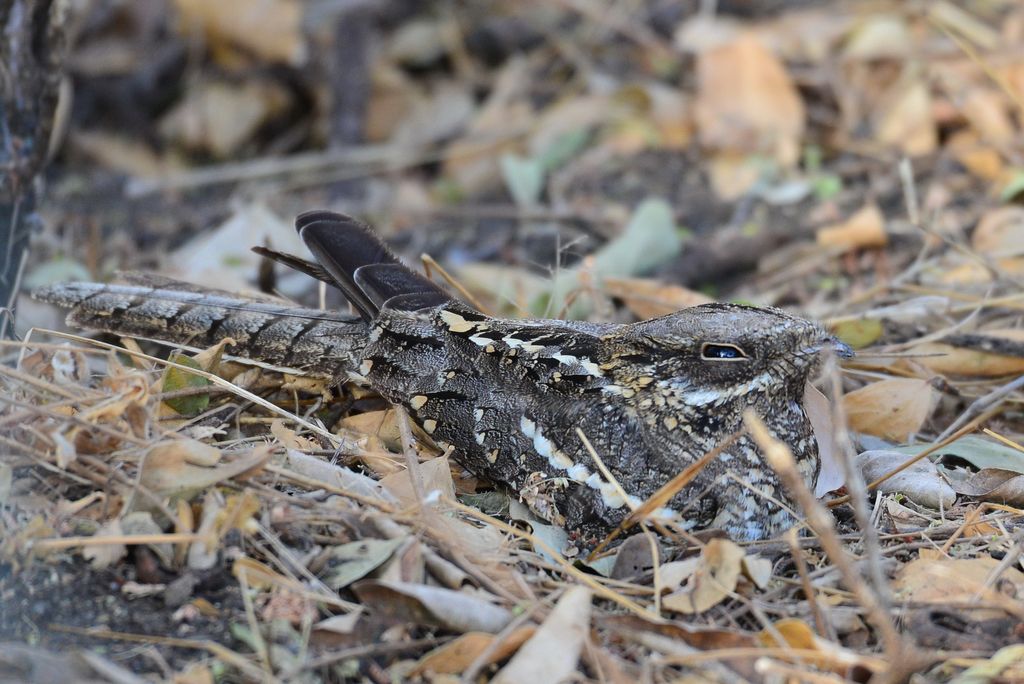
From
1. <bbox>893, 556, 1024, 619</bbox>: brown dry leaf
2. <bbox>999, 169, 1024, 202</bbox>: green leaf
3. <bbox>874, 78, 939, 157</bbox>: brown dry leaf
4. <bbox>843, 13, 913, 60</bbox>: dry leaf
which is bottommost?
<bbox>893, 556, 1024, 619</bbox>: brown dry leaf

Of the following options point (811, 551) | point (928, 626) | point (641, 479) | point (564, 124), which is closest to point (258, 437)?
point (641, 479)

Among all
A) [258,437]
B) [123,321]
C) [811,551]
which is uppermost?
[123,321]

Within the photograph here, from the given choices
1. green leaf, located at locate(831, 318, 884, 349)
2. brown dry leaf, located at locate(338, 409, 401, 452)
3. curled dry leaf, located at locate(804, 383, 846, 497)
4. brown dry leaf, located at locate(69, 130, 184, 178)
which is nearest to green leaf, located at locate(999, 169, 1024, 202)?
green leaf, located at locate(831, 318, 884, 349)

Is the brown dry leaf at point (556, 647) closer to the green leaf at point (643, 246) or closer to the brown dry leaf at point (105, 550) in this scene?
the brown dry leaf at point (105, 550)

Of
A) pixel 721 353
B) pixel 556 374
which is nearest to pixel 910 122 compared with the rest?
pixel 721 353

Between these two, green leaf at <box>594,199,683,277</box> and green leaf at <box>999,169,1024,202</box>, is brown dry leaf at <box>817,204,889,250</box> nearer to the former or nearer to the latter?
green leaf at <box>999,169,1024,202</box>

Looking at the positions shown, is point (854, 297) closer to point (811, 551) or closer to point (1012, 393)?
point (1012, 393)

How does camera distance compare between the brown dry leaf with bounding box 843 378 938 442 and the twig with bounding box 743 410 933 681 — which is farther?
the brown dry leaf with bounding box 843 378 938 442

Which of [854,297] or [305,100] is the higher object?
[305,100]

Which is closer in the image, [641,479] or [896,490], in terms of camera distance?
[641,479]
